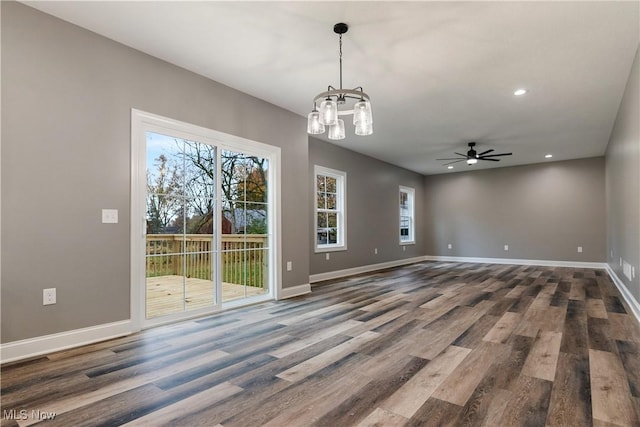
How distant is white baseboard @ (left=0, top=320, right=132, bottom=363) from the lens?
2410 millimetres

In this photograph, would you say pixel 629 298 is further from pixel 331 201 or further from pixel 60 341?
pixel 60 341

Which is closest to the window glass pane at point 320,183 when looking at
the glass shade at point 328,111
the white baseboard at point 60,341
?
the glass shade at point 328,111

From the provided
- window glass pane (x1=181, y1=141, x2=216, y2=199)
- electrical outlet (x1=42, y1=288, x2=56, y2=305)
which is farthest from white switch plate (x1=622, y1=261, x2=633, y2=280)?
electrical outlet (x1=42, y1=288, x2=56, y2=305)

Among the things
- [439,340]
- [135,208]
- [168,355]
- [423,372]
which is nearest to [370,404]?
[423,372]

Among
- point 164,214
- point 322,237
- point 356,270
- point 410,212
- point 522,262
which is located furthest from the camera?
point 410,212

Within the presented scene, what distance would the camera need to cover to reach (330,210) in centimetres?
654

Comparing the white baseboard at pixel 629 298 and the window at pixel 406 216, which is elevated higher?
the window at pixel 406 216

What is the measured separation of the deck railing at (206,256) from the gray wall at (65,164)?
1.11 ft

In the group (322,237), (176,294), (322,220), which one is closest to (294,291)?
(176,294)

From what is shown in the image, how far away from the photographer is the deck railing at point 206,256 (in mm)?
3344

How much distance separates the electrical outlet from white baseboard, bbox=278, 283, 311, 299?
2.47m

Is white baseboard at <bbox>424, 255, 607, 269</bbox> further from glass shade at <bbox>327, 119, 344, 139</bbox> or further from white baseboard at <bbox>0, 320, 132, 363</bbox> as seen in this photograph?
white baseboard at <bbox>0, 320, 132, 363</bbox>

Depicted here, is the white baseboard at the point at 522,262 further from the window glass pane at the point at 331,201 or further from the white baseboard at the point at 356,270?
the window glass pane at the point at 331,201

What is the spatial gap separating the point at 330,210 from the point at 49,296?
4.60 meters
